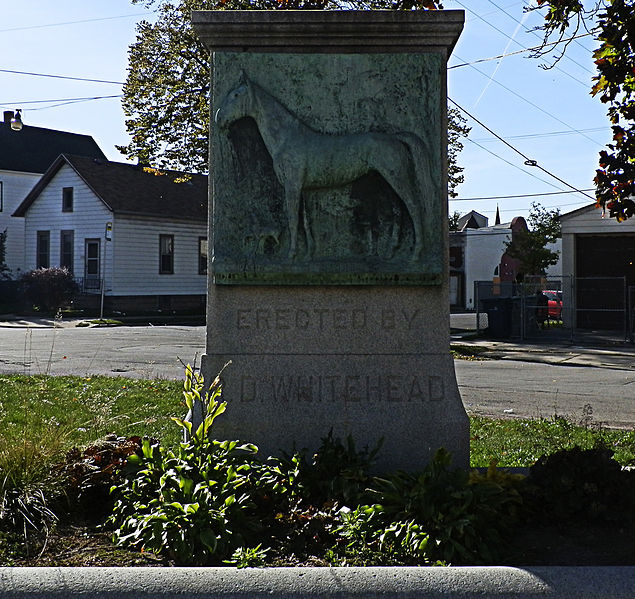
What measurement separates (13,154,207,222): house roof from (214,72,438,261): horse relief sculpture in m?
28.7

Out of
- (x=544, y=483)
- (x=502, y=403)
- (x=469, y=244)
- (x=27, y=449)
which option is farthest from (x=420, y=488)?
(x=469, y=244)

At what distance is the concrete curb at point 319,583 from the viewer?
3352 mm

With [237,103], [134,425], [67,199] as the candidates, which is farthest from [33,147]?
[237,103]

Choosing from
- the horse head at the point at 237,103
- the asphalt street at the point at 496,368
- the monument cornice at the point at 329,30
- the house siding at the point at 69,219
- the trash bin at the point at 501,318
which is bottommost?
the asphalt street at the point at 496,368

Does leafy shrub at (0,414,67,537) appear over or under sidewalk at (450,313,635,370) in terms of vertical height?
over

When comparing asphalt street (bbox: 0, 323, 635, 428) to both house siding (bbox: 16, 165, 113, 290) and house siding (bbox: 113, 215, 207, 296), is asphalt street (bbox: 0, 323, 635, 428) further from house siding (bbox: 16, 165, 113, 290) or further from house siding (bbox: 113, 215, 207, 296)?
house siding (bbox: 16, 165, 113, 290)

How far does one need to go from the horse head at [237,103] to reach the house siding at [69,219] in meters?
29.4

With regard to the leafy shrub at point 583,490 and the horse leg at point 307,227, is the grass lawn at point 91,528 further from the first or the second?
the horse leg at point 307,227

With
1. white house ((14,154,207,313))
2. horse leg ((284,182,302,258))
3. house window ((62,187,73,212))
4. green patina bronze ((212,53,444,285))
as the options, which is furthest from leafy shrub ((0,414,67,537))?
house window ((62,187,73,212))

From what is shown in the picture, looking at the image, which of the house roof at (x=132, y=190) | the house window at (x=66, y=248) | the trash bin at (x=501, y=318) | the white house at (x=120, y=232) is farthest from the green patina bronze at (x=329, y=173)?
the house window at (x=66, y=248)

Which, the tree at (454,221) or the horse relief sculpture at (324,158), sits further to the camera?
the tree at (454,221)

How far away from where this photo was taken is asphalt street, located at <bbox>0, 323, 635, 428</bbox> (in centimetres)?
1001

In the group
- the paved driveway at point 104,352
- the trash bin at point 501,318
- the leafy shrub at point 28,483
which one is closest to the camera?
the leafy shrub at point 28,483

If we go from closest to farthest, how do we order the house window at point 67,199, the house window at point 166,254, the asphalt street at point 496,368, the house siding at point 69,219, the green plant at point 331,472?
the green plant at point 331,472 → the asphalt street at point 496,368 → the house siding at point 69,219 → the house window at point 67,199 → the house window at point 166,254
